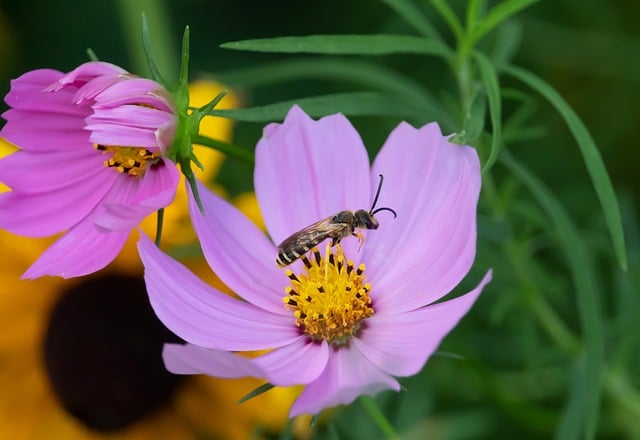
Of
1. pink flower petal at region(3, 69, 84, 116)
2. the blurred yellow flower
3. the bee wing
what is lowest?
the blurred yellow flower

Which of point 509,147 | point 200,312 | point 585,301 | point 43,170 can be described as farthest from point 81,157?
point 509,147

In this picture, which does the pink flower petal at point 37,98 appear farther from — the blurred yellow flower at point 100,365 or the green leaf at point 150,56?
the blurred yellow flower at point 100,365

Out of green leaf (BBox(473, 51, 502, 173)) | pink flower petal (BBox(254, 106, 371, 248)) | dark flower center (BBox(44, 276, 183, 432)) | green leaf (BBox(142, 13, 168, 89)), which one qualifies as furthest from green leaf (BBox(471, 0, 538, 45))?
dark flower center (BBox(44, 276, 183, 432))

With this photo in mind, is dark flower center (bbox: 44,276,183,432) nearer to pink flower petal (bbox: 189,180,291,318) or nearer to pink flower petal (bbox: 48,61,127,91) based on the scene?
pink flower petal (bbox: 189,180,291,318)

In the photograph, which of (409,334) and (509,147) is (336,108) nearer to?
(409,334)

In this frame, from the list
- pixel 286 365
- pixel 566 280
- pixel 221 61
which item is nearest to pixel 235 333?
pixel 286 365

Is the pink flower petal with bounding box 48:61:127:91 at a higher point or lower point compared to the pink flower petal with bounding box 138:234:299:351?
higher
